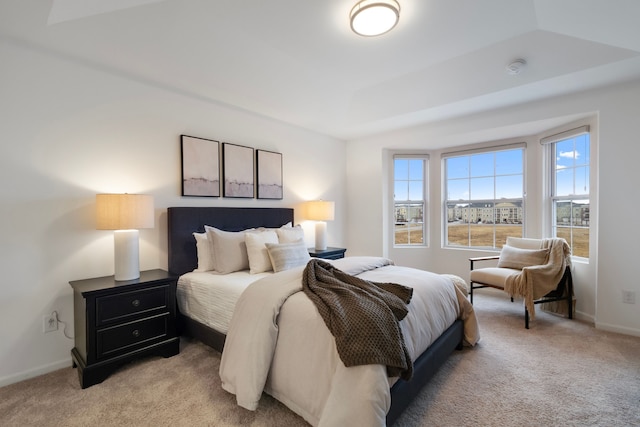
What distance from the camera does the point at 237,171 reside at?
3.48 metres

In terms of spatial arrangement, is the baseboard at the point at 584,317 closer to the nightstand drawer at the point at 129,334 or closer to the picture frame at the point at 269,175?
the picture frame at the point at 269,175

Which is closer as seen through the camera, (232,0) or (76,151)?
(232,0)

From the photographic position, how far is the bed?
1.71 m

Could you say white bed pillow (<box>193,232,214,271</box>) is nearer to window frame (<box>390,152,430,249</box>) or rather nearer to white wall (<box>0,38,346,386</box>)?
white wall (<box>0,38,346,386</box>)

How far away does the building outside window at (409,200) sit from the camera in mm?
4965

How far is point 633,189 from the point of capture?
282 centimetres

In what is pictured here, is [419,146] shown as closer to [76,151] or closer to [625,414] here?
[625,414]

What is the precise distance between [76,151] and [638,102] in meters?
5.06

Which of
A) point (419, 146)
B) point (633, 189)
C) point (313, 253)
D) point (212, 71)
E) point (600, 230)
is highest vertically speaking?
point (212, 71)

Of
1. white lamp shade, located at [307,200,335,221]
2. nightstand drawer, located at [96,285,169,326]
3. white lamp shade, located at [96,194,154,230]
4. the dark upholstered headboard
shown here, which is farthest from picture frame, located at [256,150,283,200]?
nightstand drawer, located at [96,285,169,326]

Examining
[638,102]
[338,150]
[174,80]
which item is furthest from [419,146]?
[174,80]

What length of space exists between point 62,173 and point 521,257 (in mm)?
4725

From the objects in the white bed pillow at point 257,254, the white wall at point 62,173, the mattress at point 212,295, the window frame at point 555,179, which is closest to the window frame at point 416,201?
the window frame at point 555,179

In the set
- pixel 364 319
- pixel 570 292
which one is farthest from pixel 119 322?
pixel 570 292
